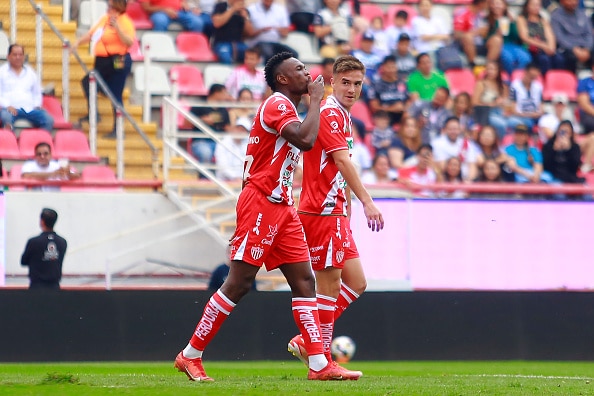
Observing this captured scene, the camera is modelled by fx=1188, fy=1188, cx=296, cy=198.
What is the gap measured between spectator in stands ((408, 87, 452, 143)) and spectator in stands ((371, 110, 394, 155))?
498 millimetres

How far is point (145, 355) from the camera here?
1370 centimetres

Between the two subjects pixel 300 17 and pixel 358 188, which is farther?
pixel 300 17

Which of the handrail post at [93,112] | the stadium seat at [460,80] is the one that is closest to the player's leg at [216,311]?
the handrail post at [93,112]

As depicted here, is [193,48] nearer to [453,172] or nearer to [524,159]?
[453,172]

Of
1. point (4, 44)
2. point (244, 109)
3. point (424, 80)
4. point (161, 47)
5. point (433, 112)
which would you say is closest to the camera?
point (4, 44)

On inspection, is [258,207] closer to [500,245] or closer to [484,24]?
[500,245]

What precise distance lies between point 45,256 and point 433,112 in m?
6.88

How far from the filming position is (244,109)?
55.2 ft

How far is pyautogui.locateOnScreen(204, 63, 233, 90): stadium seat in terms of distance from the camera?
1808 cm

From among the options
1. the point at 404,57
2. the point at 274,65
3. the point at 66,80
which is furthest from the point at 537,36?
the point at 274,65

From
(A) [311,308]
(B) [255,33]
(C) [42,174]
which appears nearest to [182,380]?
(A) [311,308]

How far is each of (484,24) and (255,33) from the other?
425cm

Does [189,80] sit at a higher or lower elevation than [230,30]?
lower

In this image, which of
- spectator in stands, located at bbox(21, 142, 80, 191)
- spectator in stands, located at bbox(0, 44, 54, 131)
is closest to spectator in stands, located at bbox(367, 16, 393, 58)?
spectator in stands, located at bbox(0, 44, 54, 131)
